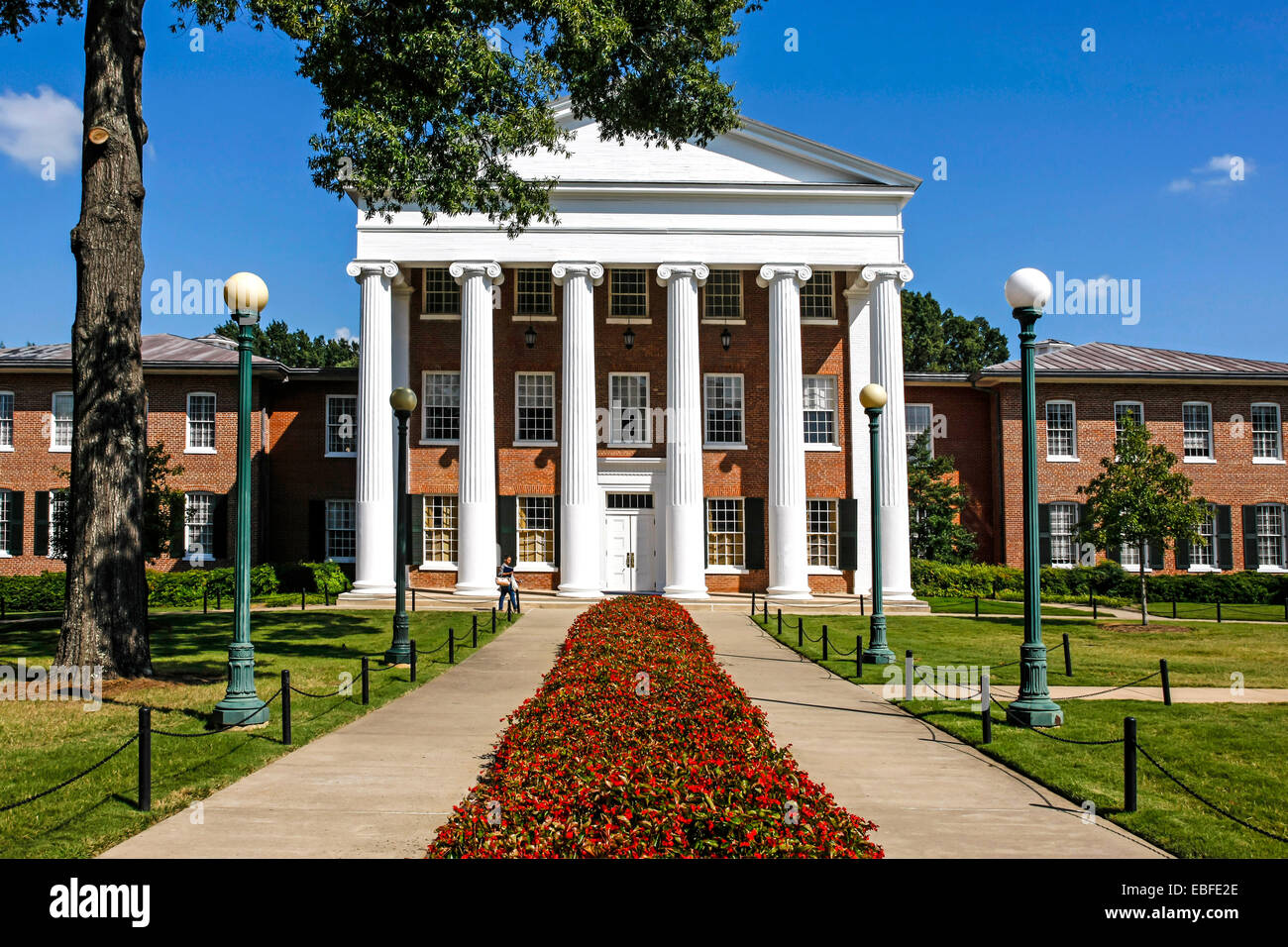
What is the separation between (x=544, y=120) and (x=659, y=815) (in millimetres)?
13207

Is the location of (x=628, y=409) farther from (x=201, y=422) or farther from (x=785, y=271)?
(x=201, y=422)

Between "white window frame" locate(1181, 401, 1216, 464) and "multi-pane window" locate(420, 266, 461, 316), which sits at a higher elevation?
"multi-pane window" locate(420, 266, 461, 316)

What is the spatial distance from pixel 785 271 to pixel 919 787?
23.1 meters

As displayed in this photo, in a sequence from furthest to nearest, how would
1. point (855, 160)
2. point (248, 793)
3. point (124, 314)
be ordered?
point (855, 160)
point (124, 314)
point (248, 793)

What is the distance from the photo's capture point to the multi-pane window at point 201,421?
3506 cm

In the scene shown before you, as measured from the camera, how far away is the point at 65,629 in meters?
13.5

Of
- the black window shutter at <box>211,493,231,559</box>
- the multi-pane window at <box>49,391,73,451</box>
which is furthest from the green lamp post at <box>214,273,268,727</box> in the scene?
the multi-pane window at <box>49,391,73,451</box>

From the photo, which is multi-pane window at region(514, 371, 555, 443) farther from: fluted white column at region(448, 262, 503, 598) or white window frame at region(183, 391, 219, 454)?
white window frame at region(183, 391, 219, 454)

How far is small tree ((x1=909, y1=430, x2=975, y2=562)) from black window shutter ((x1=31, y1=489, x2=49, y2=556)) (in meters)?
32.8

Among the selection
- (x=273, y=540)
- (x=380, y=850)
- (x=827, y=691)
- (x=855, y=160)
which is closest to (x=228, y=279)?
(x=380, y=850)

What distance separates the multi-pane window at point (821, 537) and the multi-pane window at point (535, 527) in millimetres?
8824

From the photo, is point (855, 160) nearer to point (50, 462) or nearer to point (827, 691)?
point (827, 691)

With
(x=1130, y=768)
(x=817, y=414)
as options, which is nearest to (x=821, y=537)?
(x=817, y=414)

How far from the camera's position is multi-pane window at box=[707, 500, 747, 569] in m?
31.2
